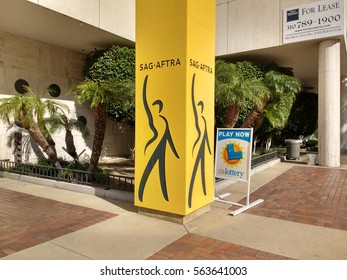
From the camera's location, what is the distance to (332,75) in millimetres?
11664

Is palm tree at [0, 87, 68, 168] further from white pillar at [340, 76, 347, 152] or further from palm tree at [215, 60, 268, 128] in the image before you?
white pillar at [340, 76, 347, 152]

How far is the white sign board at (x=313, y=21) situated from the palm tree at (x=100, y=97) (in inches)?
294

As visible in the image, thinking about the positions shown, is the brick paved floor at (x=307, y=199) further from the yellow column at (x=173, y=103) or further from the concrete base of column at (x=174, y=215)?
the yellow column at (x=173, y=103)

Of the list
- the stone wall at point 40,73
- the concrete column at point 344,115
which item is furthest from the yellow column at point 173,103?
the concrete column at point 344,115

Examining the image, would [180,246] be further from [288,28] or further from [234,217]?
[288,28]

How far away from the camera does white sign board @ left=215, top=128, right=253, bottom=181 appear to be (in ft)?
19.4

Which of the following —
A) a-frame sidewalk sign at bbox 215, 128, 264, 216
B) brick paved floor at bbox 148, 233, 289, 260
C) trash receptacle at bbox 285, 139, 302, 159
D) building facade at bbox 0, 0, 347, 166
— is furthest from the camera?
trash receptacle at bbox 285, 139, 302, 159

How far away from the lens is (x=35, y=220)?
16.8 feet

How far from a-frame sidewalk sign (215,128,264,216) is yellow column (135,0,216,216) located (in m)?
0.93

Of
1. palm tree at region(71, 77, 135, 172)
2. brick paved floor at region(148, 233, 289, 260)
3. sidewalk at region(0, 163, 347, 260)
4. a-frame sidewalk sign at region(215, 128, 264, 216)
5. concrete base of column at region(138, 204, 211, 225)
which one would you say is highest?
palm tree at region(71, 77, 135, 172)

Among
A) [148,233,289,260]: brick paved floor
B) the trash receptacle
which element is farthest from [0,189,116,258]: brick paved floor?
the trash receptacle

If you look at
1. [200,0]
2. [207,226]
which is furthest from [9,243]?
[200,0]

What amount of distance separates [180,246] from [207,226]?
94 cm

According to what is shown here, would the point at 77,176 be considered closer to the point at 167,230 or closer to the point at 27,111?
the point at 27,111
